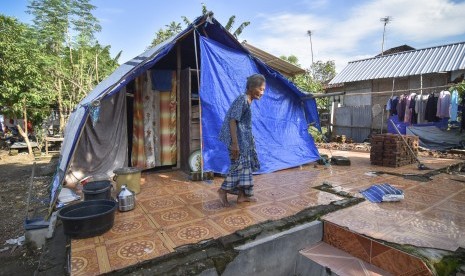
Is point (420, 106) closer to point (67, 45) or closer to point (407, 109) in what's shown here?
point (407, 109)

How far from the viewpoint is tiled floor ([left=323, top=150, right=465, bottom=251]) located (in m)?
2.40

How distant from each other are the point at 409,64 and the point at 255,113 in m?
10.5

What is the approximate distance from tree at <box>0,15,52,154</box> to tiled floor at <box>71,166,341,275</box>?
8.49 m

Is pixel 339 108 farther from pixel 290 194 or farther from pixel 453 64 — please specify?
pixel 290 194

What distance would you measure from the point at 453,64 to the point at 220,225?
12.3m

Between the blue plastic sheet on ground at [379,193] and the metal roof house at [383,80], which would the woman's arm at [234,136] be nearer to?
the blue plastic sheet on ground at [379,193]

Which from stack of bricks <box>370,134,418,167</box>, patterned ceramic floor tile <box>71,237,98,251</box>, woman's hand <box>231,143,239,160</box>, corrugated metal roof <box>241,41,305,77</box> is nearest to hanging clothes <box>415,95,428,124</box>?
stack of bricks <box>370,134,418,167</box>

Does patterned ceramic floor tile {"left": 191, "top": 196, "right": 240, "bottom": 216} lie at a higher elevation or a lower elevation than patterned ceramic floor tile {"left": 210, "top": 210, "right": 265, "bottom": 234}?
higher

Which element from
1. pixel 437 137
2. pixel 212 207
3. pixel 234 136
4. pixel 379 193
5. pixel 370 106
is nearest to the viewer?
pixel 234 136

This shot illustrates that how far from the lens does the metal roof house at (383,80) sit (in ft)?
34.9

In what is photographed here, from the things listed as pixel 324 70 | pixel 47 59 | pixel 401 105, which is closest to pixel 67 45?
pixel 47 59

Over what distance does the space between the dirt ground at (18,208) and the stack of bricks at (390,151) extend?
6857 millimetres

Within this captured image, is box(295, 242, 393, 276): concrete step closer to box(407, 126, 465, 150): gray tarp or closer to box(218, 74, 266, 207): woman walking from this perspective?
box(218, 74, 266, 207): woman walking

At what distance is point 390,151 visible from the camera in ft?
20.0
